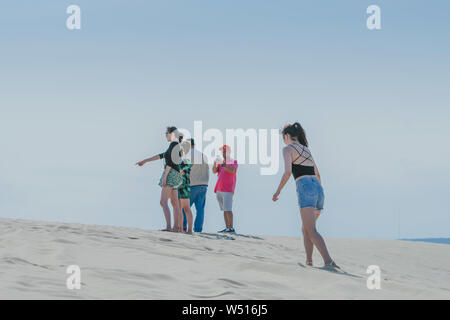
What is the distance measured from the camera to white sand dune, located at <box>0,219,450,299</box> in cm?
464

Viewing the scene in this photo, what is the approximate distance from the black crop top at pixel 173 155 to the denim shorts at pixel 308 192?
355 cm

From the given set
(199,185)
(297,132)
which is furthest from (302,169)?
(199,185)

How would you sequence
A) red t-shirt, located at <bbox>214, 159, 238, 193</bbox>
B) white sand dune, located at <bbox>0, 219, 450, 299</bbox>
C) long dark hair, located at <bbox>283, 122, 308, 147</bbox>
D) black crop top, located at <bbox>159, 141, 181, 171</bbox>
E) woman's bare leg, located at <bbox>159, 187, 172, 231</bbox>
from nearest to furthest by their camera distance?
white sand dune, located at <bbox>0, 219, 450, 299</bbox> < long dark hair, located at <bbox>283, 122, 308, 147</bbox> < black crop top, located at <bbox>159, 141, 181, 171</bbox> < woman's bare leg, located at <bbox>159, 187, 172, 231</bbox> < red t-shirt, located at <bbox>214, 159, 238, 193</bbox>

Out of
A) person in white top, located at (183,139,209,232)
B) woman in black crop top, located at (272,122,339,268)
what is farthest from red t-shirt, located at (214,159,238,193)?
woman in black crop top, located at (272,122,339,268)

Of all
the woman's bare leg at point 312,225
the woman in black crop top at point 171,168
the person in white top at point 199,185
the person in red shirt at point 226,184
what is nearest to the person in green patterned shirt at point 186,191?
the woman in black crop top at point 171,168

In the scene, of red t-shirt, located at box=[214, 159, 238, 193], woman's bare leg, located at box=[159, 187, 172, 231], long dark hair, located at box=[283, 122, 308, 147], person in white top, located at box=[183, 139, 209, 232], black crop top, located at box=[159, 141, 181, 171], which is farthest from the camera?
red t-shirt, located at box=[214, 159, 238, 193]

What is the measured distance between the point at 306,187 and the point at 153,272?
78.9 inches

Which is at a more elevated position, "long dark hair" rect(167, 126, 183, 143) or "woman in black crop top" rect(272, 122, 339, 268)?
"long dark hair" rect(167, 126, 183, 143)

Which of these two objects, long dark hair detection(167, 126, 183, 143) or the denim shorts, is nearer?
the denim shorts

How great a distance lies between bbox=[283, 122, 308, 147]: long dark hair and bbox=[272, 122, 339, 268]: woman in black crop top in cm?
6

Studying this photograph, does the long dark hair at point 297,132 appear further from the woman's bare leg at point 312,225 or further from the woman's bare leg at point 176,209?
the woman's bare leg at point 176,209

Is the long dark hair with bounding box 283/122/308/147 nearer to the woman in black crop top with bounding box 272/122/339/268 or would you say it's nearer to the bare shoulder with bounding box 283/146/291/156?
the woman in black crop top with bounding box 272/122/339/268

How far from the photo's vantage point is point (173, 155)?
386 inches

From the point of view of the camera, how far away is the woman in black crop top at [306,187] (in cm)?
657
